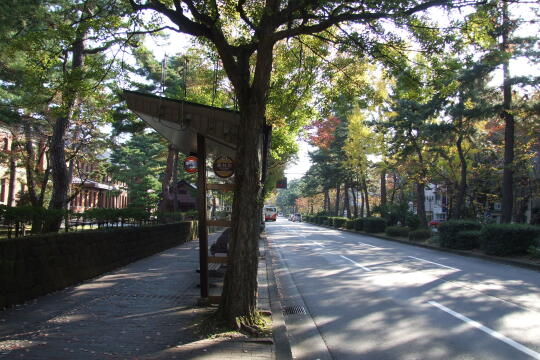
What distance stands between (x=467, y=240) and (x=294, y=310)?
589 inches

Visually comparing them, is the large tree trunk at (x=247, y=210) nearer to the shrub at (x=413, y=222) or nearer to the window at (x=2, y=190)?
the shrub at (x=413, y=222)

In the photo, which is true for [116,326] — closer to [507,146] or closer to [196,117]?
[196,117]

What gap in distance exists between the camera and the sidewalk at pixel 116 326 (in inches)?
184

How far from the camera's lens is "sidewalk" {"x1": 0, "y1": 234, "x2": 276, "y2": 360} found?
15.3ft

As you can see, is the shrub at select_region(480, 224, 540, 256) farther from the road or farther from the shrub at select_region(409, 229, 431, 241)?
the shrub at select_region(409, 229, 431, 241)

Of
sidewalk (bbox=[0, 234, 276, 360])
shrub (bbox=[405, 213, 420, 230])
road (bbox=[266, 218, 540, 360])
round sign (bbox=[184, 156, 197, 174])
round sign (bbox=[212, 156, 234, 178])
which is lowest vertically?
road (bbox=[266, 218, 540, 360])

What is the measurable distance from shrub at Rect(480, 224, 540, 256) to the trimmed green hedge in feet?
45.3

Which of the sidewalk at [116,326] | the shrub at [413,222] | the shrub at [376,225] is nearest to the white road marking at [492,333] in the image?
the sidewalk at [116,326]

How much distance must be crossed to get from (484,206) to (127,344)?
4038cm

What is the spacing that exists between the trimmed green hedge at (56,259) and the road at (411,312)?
4.33 meters

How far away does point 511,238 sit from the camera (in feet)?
54.6

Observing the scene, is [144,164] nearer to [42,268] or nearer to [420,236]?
[420,236]

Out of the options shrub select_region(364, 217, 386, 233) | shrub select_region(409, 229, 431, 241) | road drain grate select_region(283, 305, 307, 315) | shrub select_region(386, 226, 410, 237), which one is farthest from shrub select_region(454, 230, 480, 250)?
shrub select_region(364, 217, 386, 233)

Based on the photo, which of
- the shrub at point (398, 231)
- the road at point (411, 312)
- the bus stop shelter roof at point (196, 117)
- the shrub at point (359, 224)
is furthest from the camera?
the shrub at point (359, 224)
